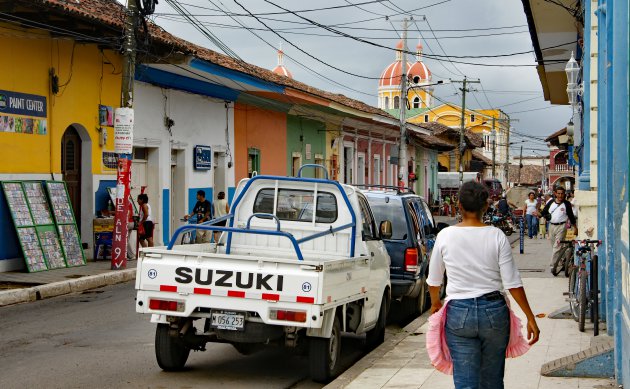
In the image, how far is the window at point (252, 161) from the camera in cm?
3106

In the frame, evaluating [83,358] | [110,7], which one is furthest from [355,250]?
[110,7]

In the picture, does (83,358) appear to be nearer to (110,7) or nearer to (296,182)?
(296,182)

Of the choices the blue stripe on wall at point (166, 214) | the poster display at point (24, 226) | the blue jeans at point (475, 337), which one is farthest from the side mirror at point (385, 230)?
the blue stripe on wall at point (166, 214)

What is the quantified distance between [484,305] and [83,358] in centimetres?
523

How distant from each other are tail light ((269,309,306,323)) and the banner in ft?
34.3

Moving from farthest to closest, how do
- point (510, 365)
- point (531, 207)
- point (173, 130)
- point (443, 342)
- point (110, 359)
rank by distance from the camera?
point (531, 207), point (173, 130), point (110, 359), point (510, 365), point (443, 342)

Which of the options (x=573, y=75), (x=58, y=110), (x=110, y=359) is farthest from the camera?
(x=58, y=110)

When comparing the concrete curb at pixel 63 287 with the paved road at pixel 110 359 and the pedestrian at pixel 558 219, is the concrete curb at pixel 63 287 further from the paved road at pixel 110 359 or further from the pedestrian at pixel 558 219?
the pedestrian at pixel 558 219

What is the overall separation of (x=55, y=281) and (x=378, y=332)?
7231mm

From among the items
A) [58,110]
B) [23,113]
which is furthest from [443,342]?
[58,110]

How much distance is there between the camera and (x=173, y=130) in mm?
24969

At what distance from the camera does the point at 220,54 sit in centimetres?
2992

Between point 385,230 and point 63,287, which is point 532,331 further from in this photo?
point 63,287

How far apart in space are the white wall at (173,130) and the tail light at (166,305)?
47.8 ft
